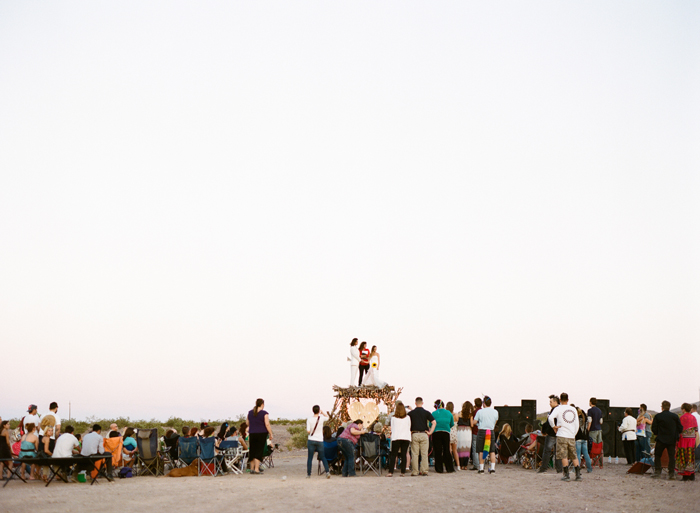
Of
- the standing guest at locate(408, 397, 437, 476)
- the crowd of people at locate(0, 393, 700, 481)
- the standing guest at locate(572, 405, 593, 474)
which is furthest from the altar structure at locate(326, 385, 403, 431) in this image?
the standing guest at locate(572, 405, 593, 474)

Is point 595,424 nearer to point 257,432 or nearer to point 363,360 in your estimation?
point 363,360

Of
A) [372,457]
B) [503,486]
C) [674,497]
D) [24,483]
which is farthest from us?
[372,457]

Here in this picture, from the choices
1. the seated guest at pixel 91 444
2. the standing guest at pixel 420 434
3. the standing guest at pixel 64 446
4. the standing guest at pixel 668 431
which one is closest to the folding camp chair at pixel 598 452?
the standing guest at pixel 668 431

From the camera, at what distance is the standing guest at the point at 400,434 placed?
47.5ft

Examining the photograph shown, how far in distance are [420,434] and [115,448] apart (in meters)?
6.88

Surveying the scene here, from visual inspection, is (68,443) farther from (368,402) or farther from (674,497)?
(674,497)

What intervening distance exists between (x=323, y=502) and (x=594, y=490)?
522cm

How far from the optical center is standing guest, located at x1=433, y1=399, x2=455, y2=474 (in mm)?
15023

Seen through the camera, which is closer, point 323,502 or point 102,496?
point 323,502

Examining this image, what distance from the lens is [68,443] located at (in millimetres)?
13734

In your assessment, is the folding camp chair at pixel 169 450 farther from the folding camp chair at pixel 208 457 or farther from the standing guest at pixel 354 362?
the standing guest at pixel 354 362

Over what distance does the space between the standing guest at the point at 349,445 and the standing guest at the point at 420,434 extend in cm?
114

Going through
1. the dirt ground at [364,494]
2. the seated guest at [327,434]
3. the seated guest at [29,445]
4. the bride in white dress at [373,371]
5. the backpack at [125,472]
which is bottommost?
the backpack at [125,472]

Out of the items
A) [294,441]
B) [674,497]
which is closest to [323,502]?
[674,497]
